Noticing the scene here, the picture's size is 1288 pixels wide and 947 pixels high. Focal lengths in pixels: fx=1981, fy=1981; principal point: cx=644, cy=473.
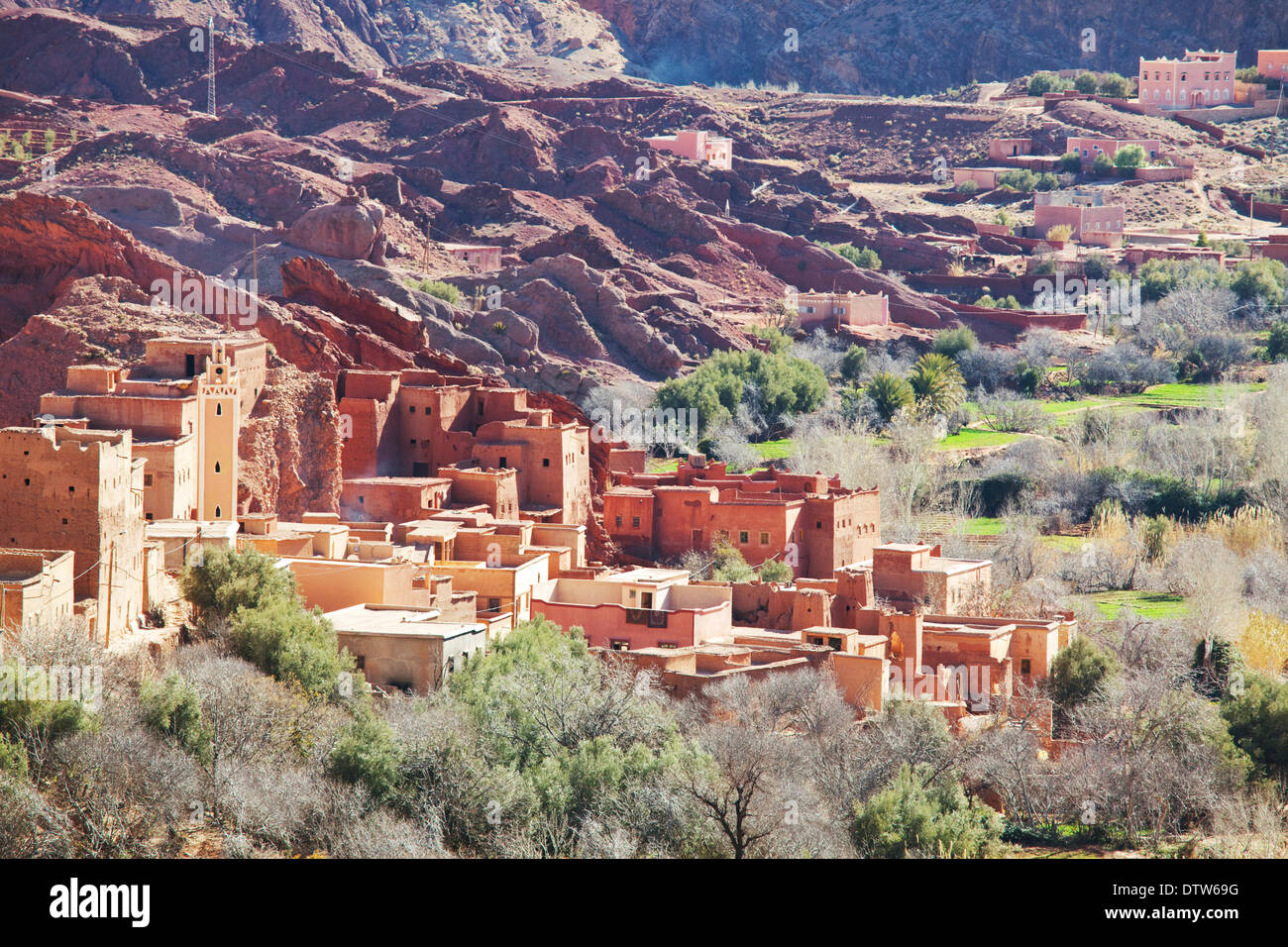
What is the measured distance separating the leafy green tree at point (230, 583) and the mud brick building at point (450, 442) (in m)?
12.2

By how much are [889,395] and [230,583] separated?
146ft

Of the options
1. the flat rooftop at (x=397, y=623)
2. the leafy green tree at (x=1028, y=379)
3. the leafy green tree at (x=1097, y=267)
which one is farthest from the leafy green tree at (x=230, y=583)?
the leafy green tree at (x=1097, y=267)

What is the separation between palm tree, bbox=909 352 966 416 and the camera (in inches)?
2709

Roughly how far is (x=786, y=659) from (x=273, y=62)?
80.1m

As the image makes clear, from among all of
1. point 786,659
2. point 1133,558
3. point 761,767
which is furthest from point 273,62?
point 761,767

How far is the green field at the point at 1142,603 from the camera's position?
45000mm

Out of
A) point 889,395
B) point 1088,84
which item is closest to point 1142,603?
point 889,395

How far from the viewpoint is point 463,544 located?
33969mm

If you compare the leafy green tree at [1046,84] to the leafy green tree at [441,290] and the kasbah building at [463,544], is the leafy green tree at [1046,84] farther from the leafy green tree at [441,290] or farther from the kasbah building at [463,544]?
the kasbah building at [463,544]

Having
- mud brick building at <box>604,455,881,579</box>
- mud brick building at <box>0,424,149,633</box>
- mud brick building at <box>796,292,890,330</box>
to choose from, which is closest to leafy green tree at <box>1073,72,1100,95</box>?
mud brick building at <box>796,292,890,330</box>

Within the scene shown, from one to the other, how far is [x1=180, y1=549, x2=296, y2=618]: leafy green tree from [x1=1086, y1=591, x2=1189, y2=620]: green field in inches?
909

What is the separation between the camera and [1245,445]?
61.4 metres

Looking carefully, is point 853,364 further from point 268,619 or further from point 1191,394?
point 268,619

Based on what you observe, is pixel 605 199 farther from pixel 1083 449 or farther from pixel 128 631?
pixel 128 631
